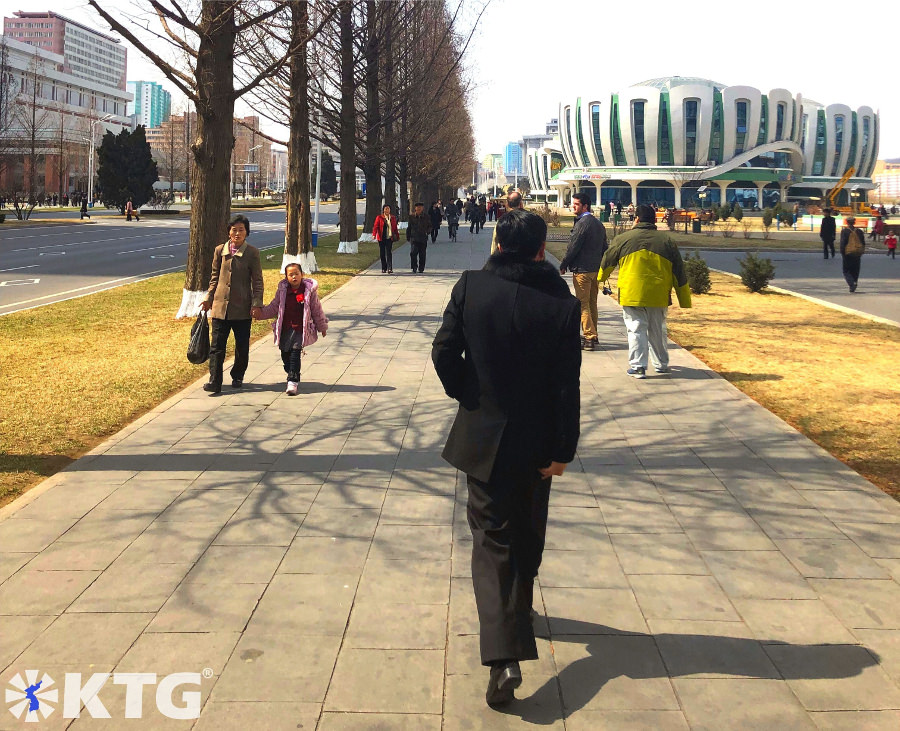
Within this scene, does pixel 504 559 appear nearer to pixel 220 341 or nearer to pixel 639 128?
pixel 220 341

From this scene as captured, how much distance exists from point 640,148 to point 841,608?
119487 millimetres

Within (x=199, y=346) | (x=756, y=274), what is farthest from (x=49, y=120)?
(x=199, y=346)

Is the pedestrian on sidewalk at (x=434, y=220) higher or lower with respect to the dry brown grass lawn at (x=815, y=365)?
higher

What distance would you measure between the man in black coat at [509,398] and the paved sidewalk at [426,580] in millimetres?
374

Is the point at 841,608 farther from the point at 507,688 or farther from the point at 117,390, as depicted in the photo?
the point at 117,390

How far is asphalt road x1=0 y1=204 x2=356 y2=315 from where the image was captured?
64.8 ft

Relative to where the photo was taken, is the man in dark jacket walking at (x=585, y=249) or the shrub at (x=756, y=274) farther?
the shrub at (x=756, y=274)

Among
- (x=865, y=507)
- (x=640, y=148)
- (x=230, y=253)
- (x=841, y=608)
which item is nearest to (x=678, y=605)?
(x=841, y=608)

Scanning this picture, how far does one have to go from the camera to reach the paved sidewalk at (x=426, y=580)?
3617mm

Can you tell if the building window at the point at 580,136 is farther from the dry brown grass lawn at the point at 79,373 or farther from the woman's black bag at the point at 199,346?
the woman's black bag at the point at 199,346

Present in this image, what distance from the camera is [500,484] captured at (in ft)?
12.1

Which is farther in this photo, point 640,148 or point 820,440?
point 640,148

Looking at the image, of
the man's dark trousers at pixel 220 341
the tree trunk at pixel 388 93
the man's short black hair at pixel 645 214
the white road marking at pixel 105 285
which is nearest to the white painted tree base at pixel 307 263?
the white road marking at pixel 105 285

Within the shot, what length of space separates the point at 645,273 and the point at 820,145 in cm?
13742
